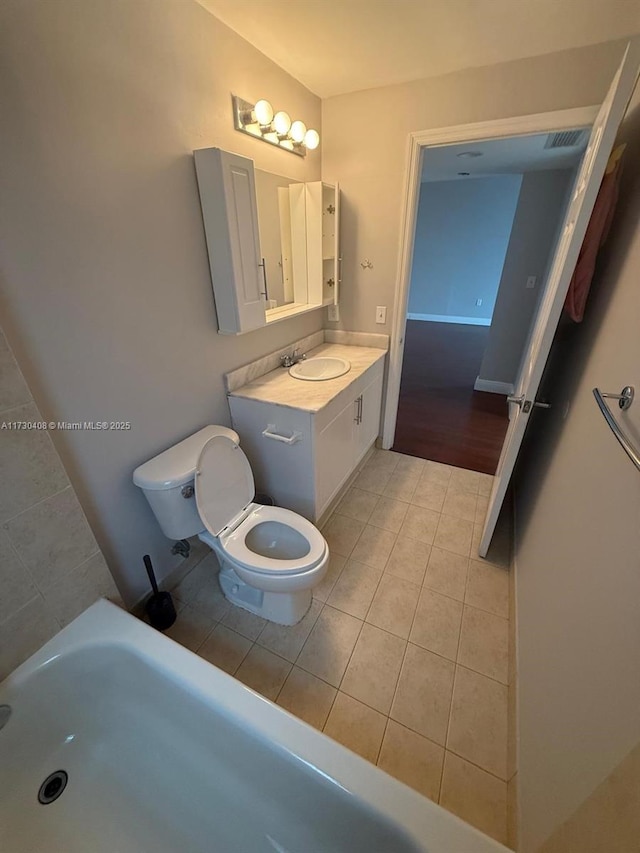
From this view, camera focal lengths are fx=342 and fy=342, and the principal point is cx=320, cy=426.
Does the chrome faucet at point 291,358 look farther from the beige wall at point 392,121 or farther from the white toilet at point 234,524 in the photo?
the white toilet at point 234,524

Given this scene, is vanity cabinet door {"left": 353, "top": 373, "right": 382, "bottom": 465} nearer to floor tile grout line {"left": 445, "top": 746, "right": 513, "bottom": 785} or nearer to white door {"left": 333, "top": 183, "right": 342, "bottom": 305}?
white door {"left": 333, "top": 183, "right": 342, "bottom": 305}

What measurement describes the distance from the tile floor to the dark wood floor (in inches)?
28.3

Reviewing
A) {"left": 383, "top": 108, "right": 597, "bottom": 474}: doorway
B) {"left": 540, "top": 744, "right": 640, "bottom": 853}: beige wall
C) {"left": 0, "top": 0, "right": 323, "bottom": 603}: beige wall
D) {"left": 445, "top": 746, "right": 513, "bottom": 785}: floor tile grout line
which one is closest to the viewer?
{"left": 540, "top": 744, "right": 640, "bottom": 853}: beige wall

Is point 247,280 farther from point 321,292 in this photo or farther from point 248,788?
point 248,788

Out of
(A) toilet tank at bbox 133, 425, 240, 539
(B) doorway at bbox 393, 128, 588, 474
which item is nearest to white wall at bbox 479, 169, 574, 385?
(B) doorway at bbox 393, 128, 588, 474

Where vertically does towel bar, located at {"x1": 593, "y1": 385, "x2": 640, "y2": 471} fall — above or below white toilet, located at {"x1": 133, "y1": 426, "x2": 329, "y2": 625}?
above

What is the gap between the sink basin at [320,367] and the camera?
6.87ft

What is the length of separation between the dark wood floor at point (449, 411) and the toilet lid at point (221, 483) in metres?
1.57

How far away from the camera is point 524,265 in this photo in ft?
10.7

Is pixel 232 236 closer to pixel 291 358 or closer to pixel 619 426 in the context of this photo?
pixel 291 358

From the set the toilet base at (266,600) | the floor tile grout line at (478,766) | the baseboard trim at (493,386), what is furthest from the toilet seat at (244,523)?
the baseboard trim at (493,386)

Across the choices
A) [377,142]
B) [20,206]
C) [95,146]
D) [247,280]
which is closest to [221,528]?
[247,280]

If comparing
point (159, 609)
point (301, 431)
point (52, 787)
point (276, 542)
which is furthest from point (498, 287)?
point (52, 787)

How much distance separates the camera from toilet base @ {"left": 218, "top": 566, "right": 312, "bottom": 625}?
147 cm
